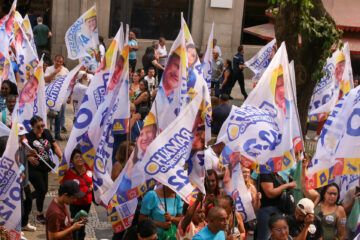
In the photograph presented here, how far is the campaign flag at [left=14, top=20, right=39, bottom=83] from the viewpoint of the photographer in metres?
12.4

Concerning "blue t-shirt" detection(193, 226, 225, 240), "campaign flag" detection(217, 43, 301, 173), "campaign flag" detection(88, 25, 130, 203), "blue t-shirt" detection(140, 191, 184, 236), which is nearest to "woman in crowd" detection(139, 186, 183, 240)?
"blue t-shirt" detection(140, 191, 184, 236)

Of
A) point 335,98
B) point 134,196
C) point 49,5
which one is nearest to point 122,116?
point 134,196

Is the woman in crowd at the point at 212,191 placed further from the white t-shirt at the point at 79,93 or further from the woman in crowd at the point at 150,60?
the woman in crowd at the point at 150,60

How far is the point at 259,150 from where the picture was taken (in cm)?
812

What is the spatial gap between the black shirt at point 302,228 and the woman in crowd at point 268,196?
2.11 feet

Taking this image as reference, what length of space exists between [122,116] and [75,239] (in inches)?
83.8

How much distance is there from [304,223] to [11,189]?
9.67ft

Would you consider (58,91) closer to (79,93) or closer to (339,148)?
(79,93)

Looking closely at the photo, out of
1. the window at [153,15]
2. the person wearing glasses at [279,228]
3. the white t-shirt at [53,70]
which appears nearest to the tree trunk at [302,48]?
the white t-shirt at [53,70]

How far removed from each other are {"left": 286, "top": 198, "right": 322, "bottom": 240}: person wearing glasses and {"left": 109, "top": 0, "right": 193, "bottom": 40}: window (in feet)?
49.9

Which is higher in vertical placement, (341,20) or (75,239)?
(341,20)

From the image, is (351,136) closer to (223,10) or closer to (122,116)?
(122,116)

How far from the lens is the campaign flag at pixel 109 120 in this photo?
816 centimetres

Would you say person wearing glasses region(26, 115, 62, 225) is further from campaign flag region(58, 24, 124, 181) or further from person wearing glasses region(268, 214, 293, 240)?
person wearing glasses region(268, 214, 293, 240)
